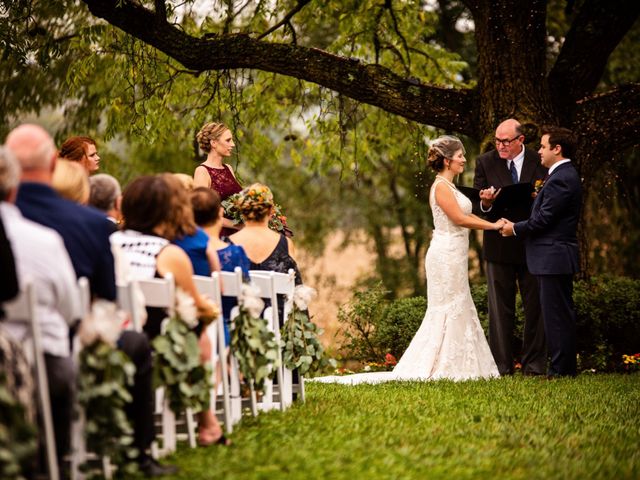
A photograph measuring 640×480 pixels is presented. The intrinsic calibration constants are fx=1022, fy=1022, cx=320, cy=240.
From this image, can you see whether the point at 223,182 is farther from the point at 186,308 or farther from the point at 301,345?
the point at 186,308

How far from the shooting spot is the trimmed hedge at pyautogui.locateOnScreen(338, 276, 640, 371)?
11.2 m

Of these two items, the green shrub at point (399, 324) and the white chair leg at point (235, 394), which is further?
the green shrub at point (399, 324)

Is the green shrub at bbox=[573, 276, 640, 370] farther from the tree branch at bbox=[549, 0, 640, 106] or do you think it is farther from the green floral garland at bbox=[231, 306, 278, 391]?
the green floral garland at bbox=[231, 306, 278, 391]

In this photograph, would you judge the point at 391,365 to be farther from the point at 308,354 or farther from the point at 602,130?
the point at 308,354

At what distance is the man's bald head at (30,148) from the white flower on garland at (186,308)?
114cm

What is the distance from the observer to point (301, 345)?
768 centimetres

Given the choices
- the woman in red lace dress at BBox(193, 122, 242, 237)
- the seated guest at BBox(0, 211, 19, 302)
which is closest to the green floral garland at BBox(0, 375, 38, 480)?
the seated guest at BBox(0, 211, 19, 302)

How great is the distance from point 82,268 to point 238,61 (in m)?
6.65

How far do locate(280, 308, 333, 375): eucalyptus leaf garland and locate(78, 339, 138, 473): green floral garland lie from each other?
298 centimetres

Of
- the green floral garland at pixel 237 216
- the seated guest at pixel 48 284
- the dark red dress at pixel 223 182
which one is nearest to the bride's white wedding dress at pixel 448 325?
the green floral garland at pixel 237 216

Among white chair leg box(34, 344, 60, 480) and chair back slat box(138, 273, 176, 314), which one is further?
chair back slat box(138, 273, 176, 314)

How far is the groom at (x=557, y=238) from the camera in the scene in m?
9.34

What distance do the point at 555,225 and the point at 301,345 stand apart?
3.07m

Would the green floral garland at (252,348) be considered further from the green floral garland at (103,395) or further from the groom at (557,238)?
the groom at (557,238)
